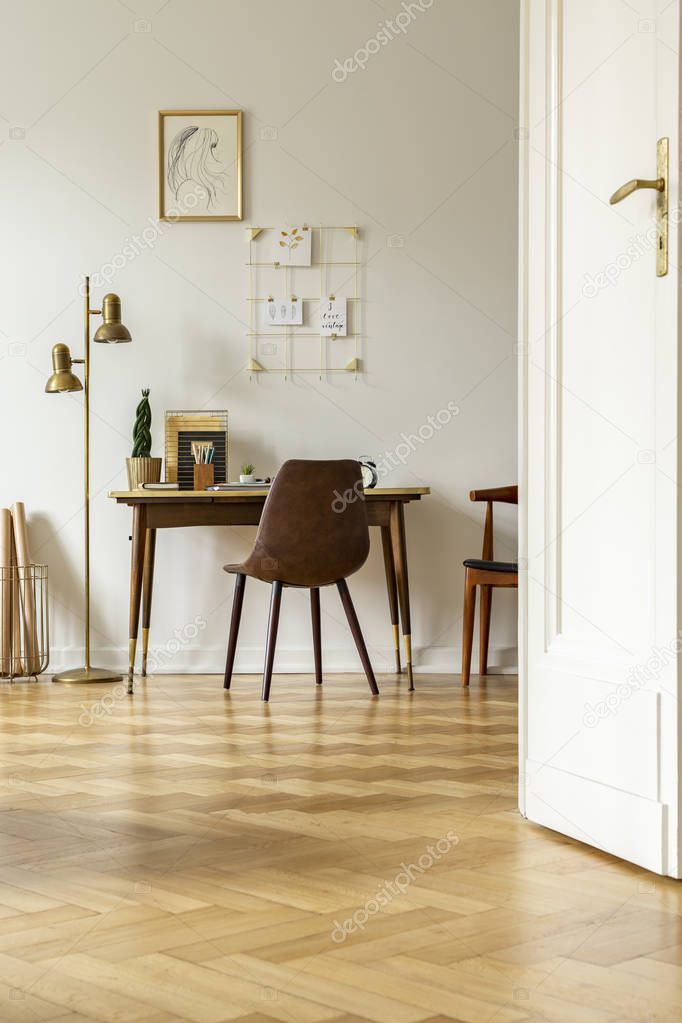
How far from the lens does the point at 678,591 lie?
1.81 m

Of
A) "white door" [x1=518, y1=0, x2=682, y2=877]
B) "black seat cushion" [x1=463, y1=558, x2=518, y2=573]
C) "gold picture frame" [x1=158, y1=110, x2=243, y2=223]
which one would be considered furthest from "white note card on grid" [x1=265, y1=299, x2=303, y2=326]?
"white door" [x1=518, y1=0, x2=682, y2=877]

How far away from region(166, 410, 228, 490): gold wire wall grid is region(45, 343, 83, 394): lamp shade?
0.43 m

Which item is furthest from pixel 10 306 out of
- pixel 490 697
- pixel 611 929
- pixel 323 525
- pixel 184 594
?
pixel 611 929

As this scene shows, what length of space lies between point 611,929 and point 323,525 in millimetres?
2594

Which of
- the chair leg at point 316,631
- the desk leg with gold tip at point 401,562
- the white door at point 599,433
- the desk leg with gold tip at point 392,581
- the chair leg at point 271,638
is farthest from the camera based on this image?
the desk leg with gold tip at point 392,581

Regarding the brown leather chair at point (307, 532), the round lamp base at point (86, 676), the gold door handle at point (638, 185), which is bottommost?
the round lamp base at point (86, 676)

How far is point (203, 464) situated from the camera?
4.68 metres

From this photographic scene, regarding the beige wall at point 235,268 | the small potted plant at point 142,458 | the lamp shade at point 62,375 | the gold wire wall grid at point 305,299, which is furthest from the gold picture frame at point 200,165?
the small potted plant at point 142,458

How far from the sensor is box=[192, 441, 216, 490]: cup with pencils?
4660 mm

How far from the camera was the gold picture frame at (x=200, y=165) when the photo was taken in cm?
482

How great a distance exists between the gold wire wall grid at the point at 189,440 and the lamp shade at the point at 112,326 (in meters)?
0.42

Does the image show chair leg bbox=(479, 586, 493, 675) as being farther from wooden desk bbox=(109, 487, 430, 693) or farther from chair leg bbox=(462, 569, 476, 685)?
wooden desk bbox=(109, 487, 430, 693)

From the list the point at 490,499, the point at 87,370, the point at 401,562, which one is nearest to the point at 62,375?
the point at 87,370

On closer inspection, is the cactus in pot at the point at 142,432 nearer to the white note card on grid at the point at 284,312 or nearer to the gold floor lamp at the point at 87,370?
the gold floor lamp at the point at 87,370
